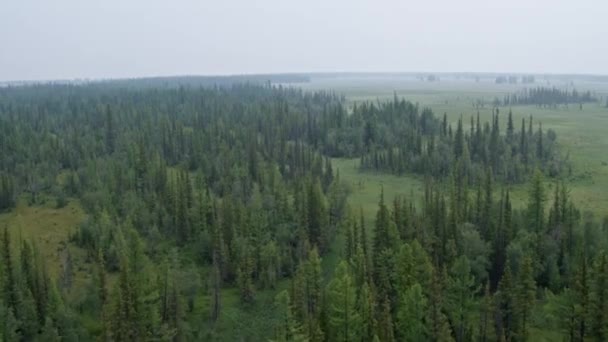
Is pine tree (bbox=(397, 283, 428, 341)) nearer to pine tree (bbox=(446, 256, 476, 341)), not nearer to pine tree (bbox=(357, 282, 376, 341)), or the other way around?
pine tree (bbox=(357, 282, 376, 341))

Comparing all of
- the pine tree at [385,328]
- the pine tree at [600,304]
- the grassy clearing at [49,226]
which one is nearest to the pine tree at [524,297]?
the pine tree at [600,304]

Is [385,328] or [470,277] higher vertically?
[385,328]

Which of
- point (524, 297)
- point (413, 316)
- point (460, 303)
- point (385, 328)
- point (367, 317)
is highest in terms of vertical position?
point (524, 297)

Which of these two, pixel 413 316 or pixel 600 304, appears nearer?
pixel 600 304

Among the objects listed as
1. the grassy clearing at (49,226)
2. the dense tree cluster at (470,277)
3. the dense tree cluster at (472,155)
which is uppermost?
the dense tree cluster at (472,155)

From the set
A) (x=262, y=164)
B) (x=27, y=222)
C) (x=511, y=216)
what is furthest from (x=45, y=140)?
(x=511, y=216)

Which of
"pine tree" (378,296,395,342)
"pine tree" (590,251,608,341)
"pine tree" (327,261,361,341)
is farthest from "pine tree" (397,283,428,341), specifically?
"pine tree" (590,251,608,341)

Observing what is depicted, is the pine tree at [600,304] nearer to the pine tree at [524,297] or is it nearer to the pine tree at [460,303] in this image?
the pine tree at [524,297]

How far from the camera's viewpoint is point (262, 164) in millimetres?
137625

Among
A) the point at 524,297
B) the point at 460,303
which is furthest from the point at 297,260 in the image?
the point at 524,297

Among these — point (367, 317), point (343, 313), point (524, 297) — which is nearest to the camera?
point (367, 317)

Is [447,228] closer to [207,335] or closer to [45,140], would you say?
[207,335]

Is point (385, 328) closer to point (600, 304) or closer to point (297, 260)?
point (600, 304)

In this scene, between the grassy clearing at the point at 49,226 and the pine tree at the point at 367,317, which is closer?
the pine tree at the point at 367,317
